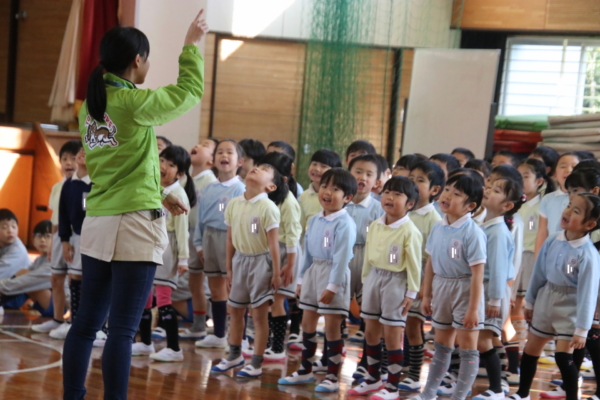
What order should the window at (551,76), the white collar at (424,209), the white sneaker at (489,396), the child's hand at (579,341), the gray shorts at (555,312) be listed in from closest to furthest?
1. the child's hand at (579,341)
2. the gray shorts at (555,312)
3. the white sneaker at (489,396)
4. the white collar at (424,209)
5. the window at (551,76)

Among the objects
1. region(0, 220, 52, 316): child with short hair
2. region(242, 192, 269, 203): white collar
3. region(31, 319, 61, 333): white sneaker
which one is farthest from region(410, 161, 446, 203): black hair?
region(0, 220, 52, 316): child with short hair

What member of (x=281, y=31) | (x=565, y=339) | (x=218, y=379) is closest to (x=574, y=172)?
(x=565, y=339)

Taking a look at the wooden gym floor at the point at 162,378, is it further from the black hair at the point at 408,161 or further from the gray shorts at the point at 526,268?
the black hair at the point at 408,161

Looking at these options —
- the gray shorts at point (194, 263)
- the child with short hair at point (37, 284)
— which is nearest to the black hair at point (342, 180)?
the gray shorts at point (194, 263)

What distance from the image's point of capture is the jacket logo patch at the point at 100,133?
7.46 ft

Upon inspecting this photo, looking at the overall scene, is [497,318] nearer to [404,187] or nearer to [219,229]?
[404,187]

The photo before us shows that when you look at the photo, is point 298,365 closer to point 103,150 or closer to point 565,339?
point 565,339

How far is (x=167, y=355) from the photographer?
12.1 ft

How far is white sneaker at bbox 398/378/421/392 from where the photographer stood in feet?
11.1

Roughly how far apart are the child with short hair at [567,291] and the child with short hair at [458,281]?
A: 278 mm

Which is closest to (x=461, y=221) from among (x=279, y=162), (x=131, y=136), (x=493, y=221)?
(x=493, y=221)

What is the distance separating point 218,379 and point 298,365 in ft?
1.67

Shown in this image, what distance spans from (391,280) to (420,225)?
0.50 m

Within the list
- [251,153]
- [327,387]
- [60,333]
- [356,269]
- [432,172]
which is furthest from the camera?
[251,153]
